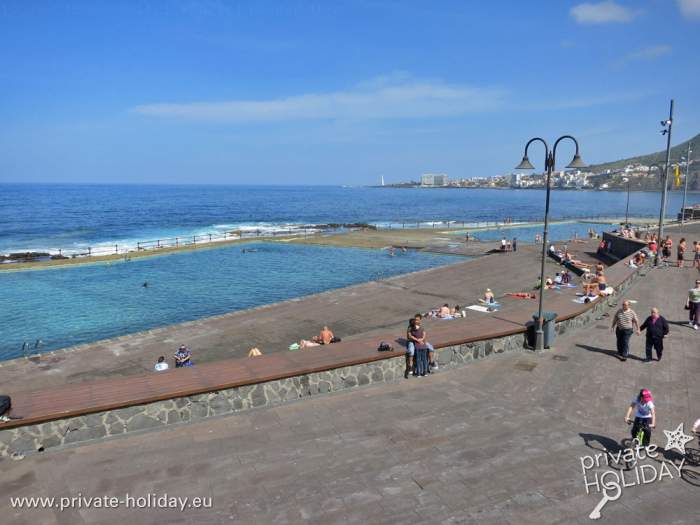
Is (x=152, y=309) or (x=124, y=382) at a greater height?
(x=124, y=382)

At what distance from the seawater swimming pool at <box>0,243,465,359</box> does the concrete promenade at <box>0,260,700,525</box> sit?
14717 millimetres

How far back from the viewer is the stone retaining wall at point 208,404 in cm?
827

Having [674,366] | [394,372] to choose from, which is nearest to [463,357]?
[394,372]

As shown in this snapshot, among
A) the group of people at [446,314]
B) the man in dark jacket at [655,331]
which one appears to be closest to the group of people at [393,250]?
the group of people at [446,314]

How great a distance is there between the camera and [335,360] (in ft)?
35.8

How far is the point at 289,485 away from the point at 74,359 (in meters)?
12.8

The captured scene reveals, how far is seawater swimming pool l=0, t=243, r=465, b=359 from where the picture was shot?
2333 cm

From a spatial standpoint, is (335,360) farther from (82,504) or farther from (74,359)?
(74,359)

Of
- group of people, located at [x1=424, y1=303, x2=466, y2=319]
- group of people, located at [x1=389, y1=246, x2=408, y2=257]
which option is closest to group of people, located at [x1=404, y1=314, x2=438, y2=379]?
group of people, located at [x1=424, y1=303, x2=466, y2=319]

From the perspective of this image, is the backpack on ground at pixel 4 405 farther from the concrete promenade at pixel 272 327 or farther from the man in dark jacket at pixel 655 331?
the man in dark jacket at pixel 655 331

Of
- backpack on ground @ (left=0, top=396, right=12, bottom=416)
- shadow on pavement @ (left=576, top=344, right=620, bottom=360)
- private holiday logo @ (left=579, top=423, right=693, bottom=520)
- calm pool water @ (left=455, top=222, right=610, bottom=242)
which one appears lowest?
calm pool water @ (left=455, top=222, right=610, bottom=242)

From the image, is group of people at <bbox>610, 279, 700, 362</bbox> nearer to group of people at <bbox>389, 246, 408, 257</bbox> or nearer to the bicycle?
the bicycle

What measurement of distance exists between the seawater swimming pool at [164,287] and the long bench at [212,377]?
12735mm

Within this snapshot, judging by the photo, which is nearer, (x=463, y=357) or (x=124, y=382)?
(x=124, y=382)
